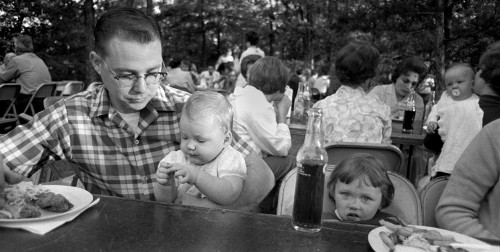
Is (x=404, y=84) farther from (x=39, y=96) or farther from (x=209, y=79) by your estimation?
(x=209, y=79)

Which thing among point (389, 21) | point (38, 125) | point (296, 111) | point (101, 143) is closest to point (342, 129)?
point (296, 111)

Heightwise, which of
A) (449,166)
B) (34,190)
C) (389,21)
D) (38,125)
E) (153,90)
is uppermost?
(389,21)

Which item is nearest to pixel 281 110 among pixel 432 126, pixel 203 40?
pixel 432 126

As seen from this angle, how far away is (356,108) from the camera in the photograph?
3064 millimetres

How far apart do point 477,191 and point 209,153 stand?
3.19ft

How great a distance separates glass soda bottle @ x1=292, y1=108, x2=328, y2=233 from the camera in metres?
1.16

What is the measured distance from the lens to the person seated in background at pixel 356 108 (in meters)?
3.03

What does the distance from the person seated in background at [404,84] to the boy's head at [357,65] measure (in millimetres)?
1514

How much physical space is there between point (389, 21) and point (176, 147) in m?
6.23

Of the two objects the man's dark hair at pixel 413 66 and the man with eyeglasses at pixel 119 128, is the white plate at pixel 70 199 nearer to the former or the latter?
the man with eyeglasses at pixel 119 128

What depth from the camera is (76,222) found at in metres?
1.18

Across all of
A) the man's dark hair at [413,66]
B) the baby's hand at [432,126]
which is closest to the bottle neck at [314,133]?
the baby's hand at [432,126]

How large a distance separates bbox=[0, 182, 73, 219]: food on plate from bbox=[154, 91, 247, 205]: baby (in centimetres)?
39

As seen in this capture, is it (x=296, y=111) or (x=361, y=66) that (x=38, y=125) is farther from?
(x=296, y=111)
